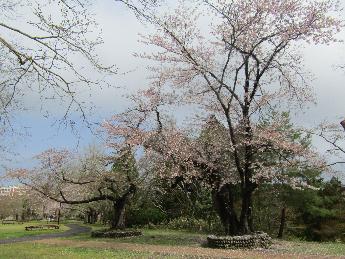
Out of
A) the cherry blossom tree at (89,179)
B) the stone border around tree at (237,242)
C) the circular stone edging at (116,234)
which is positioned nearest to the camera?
the stone border around tree at (237,242)

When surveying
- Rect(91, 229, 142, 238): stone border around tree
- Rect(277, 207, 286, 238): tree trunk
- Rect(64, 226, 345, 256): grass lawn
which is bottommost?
Rect(64, 226, 345, 256): grass lawn

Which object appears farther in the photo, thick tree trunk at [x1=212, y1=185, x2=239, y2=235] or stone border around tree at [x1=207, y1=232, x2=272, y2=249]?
thick tree trunk at [x1=212, y1=185, x2=239, y2=235]

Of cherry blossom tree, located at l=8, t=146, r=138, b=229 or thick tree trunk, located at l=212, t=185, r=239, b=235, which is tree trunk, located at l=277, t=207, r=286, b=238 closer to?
thick tree trunk, located at l=212, t=185, r=239, b=235

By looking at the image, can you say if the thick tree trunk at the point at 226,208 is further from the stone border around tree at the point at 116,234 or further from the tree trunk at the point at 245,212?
the stone border around tree at the point at 116,234

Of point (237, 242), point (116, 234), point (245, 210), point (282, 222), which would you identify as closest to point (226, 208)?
point (245, 210)

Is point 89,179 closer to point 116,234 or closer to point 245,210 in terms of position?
point 116,234

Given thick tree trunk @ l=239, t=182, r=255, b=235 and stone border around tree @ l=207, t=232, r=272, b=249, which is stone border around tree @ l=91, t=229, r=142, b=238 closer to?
stone border around tree @ l=207, t=232, r=272, b=249

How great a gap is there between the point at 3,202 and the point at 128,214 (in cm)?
4356

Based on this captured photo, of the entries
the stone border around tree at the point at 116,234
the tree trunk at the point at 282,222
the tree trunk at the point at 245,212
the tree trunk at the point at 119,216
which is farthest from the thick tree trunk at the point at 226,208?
the tree trunk at the point at 119,216

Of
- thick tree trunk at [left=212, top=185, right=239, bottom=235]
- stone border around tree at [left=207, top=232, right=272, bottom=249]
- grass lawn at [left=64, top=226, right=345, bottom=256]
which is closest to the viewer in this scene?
grass lawn at [left=64, top=226, right=345, bottom=256]

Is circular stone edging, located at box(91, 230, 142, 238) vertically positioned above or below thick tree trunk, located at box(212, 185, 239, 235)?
below

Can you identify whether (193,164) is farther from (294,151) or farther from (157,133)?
(294,151)

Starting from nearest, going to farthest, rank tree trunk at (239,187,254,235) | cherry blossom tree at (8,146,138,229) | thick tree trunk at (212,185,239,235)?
tree trunk at (239,187,254,235) < thick tree trunk at (212,185,239,235) < cherry blossom tree at (8,146,138,229)

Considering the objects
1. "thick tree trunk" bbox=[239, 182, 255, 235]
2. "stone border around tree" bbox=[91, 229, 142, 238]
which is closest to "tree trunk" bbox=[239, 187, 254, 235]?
"thick tree trunk" bbox=[239, 182, 255, 235]
